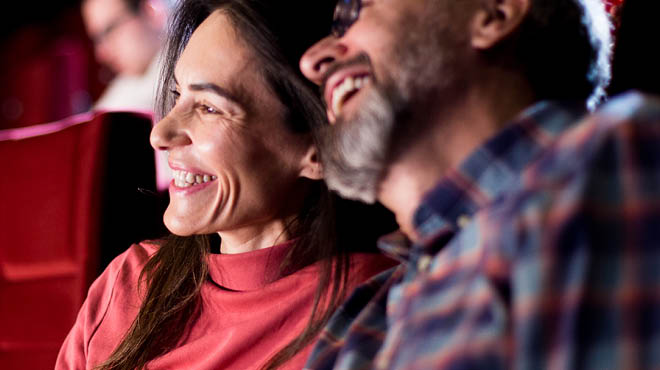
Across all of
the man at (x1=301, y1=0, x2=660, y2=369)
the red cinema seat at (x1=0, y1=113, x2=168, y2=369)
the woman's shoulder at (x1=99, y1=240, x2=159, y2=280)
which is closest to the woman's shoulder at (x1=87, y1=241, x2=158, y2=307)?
the woman's shoulder at (x1=99, y1=240, x2=159, y2=280)

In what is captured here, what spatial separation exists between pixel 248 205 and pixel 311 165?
11 cm

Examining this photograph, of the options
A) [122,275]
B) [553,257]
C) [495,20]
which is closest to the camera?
[553,257]

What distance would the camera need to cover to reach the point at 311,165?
3.87 ft

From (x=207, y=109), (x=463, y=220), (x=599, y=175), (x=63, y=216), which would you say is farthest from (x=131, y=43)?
(x=599, y=175)

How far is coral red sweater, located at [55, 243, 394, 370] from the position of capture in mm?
1121

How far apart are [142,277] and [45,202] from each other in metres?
0.40

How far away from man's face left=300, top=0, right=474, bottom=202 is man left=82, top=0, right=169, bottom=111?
6.76 feet

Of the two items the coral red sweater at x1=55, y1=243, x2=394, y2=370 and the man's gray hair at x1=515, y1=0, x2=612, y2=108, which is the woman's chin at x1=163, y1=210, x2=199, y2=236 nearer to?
the coral red sweater at x1=55, y1=243, x2=394, y2=370

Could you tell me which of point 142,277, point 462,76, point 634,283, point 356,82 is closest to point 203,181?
point 142,277

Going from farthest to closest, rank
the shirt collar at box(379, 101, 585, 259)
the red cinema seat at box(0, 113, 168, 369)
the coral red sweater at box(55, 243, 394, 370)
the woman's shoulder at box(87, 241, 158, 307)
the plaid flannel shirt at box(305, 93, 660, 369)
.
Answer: the red cinema seat at box(0, 113, 168, 369) → the woman's shoulder at box(87, 241, 158, 307) → the coral red sweater at box(55, 243, 394, 370) → the shirt collar at box(379, 101, 585, 259) → the plaid flannel shirt at box(305, 93, 660, 369)

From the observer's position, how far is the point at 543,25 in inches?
35.0

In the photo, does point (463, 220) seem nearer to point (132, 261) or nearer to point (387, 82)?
point (387, 82)

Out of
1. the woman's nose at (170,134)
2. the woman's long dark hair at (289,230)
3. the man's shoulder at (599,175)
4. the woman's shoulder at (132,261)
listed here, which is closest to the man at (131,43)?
the woman's shoulder at (132,261)

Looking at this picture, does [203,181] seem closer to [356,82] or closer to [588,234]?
[356,82]
